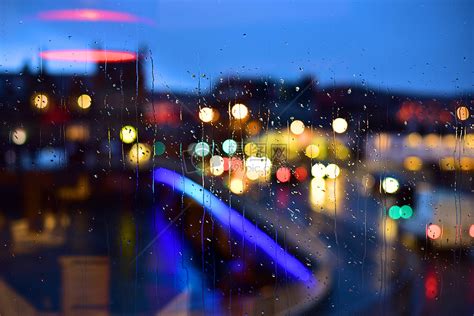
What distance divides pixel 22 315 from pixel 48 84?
113 centimetres

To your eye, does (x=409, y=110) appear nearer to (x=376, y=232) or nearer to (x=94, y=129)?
(x=376, y=232)

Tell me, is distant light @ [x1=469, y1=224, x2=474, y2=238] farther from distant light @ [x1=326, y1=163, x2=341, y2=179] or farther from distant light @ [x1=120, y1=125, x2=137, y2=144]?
distant light @ [x1=120, y1=125, x2=137, y2=144]

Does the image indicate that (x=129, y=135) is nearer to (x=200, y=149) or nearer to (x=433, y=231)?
(x=200, y=149)

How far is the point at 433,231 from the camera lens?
2379 mm

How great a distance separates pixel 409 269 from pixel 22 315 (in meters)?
1.90

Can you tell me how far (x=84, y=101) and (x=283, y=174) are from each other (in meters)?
0.99

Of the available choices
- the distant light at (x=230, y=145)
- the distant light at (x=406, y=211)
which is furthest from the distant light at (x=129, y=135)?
the distant light at (x=406, y=211)

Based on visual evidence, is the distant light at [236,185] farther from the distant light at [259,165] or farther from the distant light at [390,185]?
the distant light at [390,185]

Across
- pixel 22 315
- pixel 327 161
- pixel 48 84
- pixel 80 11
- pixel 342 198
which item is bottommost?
pixel 22 315

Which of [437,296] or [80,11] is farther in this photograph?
[437,296]

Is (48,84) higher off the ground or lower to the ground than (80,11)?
lower

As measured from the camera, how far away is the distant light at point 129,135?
2.29 meters

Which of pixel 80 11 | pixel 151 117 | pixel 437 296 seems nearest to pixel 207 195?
pixel 151 117

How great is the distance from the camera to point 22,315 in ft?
7.84
